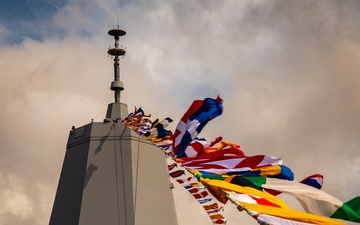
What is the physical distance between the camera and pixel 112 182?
31.6m

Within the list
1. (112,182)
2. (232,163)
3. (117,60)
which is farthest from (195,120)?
(117,60)

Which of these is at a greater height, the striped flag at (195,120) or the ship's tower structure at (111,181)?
the ship's tower structure at (111,181)

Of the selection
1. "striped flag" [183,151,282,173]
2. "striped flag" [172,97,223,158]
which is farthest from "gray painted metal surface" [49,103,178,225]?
"striped flag" [172,97,223,158]

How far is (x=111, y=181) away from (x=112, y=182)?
0.07 m

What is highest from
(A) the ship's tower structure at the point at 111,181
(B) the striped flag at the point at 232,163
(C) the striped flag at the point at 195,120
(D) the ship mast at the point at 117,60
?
(D) the ship mast at the point at 117,60

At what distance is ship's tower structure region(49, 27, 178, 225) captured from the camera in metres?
31.0

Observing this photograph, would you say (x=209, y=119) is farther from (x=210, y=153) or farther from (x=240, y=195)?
(x=240, y=195)

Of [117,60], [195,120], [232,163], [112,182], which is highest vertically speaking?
[117,60]

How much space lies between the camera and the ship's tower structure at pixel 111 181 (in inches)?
1222

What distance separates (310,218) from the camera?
61.9 feet

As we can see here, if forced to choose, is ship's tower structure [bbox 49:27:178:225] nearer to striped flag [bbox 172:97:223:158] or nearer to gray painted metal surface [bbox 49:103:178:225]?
gray painted metal surface [bbox 49:103:178:225]

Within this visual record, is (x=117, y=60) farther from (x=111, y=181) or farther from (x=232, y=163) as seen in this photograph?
(x=232, y=163)

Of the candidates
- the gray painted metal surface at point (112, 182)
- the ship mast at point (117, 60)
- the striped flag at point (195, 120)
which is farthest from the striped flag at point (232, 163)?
the ship mast at point (117, 60)

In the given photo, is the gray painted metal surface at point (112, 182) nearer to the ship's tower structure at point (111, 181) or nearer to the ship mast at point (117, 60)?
the ship's tower structure at point (111, 181)
